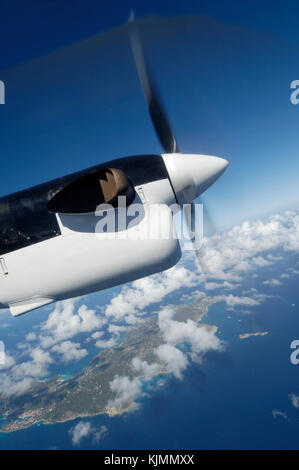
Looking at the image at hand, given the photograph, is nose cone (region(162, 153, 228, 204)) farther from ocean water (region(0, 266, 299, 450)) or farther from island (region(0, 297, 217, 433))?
island (region(0, 297, 217, 433))

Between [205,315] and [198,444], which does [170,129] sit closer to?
[198,444]

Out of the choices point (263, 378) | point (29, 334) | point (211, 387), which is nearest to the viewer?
point (263, 378)

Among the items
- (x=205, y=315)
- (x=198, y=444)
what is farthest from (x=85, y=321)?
(x=198, y=444)

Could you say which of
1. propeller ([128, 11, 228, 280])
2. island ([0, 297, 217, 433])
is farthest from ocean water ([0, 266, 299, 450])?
propeller ([128, 11, 228, 280])

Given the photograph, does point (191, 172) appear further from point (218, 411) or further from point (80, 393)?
point (80, 393)

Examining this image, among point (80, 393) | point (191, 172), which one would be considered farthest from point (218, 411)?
point (191, 172)

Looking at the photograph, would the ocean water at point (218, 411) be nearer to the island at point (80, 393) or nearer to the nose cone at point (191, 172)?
the island at point (80, 393)
